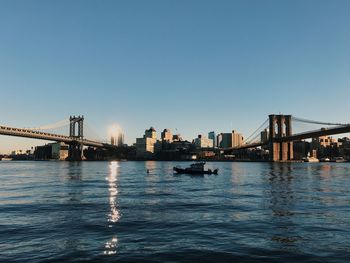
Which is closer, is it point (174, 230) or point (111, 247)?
point (111, 247)

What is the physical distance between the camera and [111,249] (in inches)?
734

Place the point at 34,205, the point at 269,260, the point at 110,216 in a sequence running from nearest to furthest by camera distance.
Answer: the point at 269,260, the point at 110,216, the point at 34,205

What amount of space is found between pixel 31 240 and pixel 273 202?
23408mm

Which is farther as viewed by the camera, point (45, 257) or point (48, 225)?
point (48, 225)

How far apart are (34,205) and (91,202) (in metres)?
5.22

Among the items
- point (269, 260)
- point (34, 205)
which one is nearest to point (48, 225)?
point (34, 205)

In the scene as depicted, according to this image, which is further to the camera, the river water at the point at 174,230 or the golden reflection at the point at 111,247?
the golden reflection at the point at 111,247

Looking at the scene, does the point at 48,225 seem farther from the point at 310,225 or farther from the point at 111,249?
the point at 310,225

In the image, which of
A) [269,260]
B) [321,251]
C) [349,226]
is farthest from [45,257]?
[349,226]

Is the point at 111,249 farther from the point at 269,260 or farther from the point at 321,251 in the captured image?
the point at 321,251

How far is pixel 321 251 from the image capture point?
60.3 feet

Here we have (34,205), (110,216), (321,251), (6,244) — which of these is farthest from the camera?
(34,205)

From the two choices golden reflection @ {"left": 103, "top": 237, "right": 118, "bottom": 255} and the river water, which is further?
golden reflection @ {"left": 103, "top": 237, "right": 118, "bottom": 255}

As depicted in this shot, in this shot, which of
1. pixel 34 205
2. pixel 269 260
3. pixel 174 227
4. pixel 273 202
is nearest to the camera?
pixel 269 260
